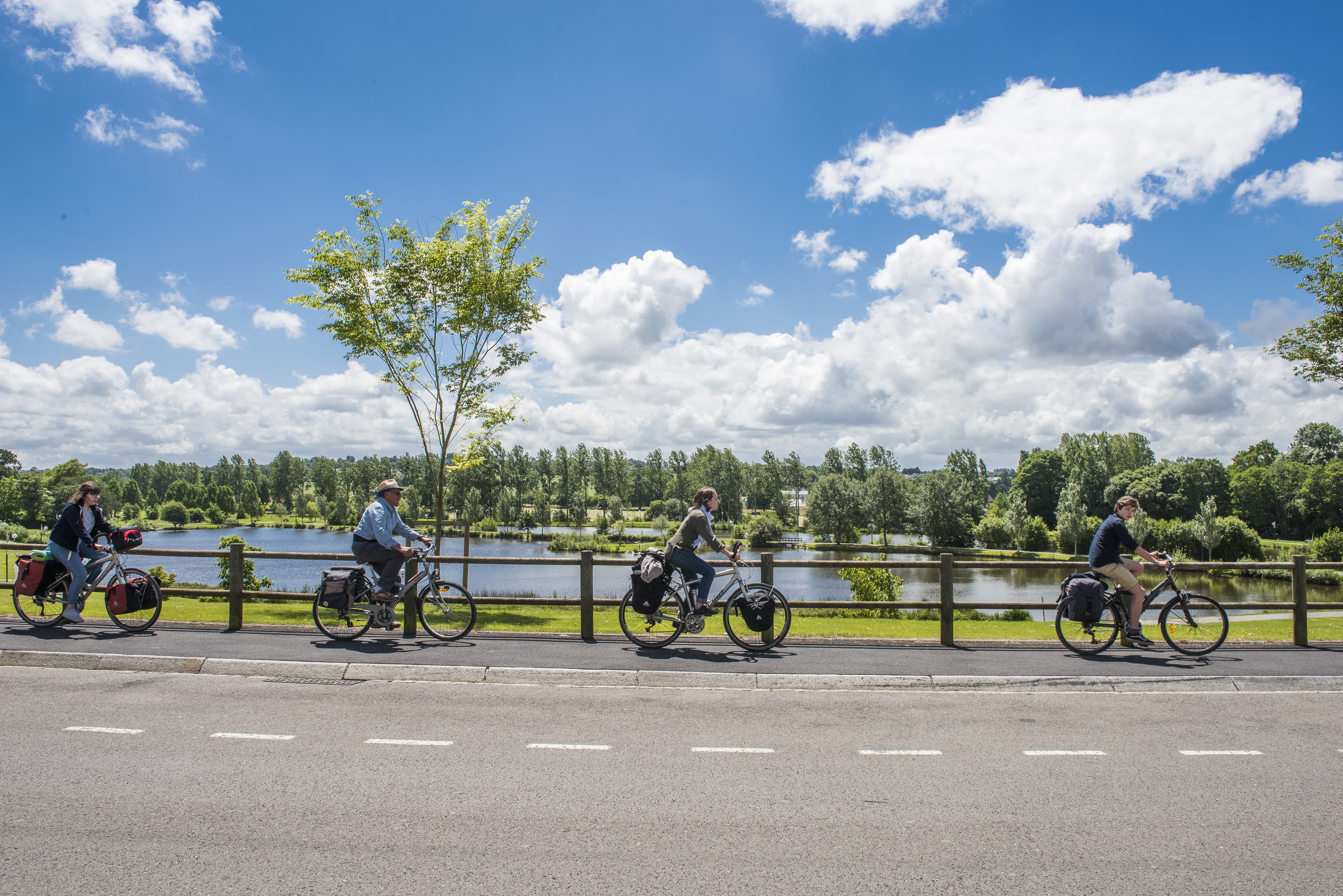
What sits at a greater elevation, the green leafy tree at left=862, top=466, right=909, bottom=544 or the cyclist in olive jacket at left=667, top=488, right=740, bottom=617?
the cyclist in olive jacket at left=667, top=488, right=740, bottom=617

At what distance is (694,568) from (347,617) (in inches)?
179

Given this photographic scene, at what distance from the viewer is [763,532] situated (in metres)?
88.5

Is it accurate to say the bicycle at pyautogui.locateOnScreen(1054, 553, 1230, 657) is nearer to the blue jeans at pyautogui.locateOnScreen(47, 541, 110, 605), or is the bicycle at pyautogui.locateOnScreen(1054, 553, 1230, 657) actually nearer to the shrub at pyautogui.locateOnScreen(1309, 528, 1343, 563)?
the blue jeans at pyautogui.locateOnScreen(47, 541, 110, 605)

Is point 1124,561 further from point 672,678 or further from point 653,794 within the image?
point 653,794

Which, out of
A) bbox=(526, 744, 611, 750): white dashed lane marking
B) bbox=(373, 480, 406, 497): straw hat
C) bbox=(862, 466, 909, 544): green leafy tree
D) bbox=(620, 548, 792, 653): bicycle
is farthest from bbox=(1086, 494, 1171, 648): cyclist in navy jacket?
bbox=(862, 466, 909, 544): green leafy tree

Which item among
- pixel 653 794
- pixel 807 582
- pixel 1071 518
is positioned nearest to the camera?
pixel 653 794

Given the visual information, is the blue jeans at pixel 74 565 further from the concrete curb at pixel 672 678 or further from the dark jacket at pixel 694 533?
the dark jacket at pixel 694 533

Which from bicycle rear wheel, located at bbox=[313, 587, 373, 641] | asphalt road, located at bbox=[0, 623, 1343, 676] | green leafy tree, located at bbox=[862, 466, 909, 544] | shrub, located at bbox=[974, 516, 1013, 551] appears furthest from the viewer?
green leafy tree, located at bbox=[862, 466, 909, 544]

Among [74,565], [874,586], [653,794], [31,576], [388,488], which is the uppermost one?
[388,488]

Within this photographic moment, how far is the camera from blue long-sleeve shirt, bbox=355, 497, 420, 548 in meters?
9.02

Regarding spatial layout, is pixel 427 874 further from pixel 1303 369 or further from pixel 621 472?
pixel 621 472

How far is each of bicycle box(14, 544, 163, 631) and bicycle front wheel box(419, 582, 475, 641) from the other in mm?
3563

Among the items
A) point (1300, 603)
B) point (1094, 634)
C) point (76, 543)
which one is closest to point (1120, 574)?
point (1094, 634)

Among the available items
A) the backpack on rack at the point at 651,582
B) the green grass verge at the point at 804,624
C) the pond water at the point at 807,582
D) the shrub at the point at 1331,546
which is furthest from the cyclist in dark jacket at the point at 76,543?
the shrub at the point at 1331,546
